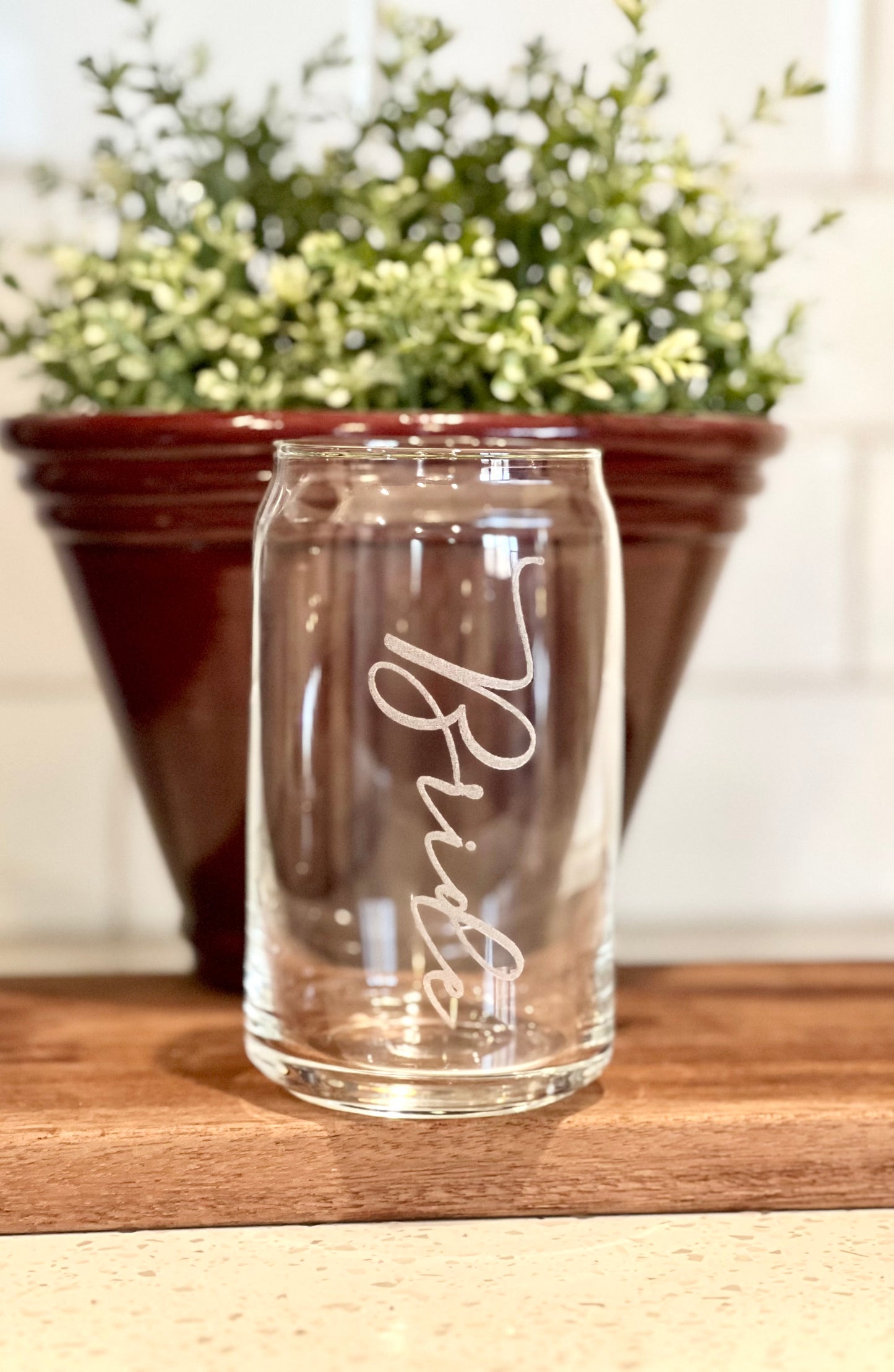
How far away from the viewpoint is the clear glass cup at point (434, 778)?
45cm

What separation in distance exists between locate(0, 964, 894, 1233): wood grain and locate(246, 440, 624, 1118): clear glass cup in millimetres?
14

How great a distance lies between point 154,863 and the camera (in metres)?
0.79

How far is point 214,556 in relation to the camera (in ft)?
1.74

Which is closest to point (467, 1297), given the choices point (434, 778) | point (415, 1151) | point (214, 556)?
point (415, 1151)

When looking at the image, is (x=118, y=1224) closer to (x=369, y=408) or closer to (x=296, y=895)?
(x=296, y=895)

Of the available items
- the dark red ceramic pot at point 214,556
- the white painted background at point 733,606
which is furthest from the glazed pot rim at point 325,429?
the white painted background at point 733,606

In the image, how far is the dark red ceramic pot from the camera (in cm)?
51

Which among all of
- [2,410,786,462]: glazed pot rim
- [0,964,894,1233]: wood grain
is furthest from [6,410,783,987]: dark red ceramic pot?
[0,964,894,1233]: wood grain

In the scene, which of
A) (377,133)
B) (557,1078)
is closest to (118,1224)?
(557,1078)

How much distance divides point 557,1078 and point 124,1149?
13 centimetres

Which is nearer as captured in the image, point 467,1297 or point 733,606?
point 467,1297

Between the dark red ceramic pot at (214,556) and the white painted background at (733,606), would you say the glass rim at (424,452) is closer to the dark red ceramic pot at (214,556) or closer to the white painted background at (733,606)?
the dark red ceramic pot at (214,556)

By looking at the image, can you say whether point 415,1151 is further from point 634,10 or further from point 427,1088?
point 634,10

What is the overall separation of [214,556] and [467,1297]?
271mm
